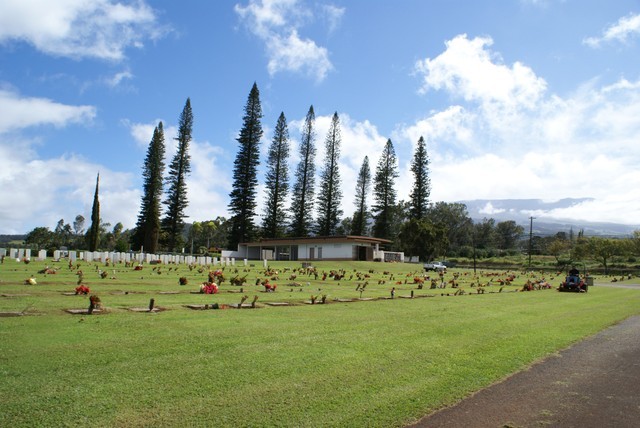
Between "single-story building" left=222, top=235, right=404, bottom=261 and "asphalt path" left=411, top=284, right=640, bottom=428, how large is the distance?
4790cm

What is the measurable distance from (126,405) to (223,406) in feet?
3.16

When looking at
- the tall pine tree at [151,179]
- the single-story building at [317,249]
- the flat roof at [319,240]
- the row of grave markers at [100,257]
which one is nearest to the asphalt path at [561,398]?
the row of grave markers at [100,257]

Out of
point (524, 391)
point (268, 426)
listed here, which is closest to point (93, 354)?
point (268, 426)

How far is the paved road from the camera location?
16.2 ft

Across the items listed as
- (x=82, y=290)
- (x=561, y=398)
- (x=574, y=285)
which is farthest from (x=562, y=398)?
(x=574, y=285)

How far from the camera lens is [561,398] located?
5750mm

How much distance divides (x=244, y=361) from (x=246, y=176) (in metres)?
61.0

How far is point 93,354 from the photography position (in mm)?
5934

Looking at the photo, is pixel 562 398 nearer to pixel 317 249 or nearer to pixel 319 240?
pixel 319 240

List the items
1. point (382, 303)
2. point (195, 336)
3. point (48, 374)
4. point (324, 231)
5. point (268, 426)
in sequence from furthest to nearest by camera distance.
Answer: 1. point (324, 231)
2. point (382, 303)
3. point (195, 336)
4. point (48, 374)
5. point (268, 426)

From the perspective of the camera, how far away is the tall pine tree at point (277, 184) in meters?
68.7

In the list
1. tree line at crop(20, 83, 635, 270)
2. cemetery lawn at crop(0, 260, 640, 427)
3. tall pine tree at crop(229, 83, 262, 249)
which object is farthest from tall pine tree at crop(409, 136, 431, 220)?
cemetery lawn at crop(0, 260, 640, 427)

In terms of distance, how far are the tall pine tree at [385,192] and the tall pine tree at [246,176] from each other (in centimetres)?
2275

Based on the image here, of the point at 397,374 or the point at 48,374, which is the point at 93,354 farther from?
the point at 397,374
